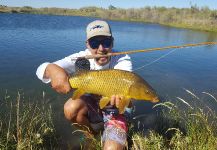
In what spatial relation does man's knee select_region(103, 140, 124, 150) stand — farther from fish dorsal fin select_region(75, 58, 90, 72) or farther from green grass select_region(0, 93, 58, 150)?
fish dorsal fin select_region(75, 58, 90, 72)

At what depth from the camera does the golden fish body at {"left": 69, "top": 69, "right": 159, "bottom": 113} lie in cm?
321

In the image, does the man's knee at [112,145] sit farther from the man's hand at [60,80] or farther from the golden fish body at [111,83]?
the man's hand at [60,80]

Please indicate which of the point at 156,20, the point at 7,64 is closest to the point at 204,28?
the point at 156,20

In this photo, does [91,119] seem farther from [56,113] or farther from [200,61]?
[200,61]

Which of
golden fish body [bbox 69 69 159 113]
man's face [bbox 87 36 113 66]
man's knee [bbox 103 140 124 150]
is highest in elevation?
man's face [bbox 87 36 113 66]

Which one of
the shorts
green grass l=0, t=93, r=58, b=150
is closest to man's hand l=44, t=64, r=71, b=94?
green grass l=0, t=93, r=58, b=150

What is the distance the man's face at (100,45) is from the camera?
12.4 ft

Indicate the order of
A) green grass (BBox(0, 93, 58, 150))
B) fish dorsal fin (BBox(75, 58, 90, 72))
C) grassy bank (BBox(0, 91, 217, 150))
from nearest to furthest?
green grass (BBox(0, 93, 58, 150))
grassy bank (BBox(0, 91, 217, 150))
fish dorsal fin (BBox(75, 58, 90, 72))

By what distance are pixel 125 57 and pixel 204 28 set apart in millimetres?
32091

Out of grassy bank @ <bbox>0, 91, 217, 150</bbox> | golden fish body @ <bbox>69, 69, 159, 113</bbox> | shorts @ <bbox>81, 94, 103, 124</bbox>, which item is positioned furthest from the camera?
shorts @ <bbox>81, 94, 103, 124</bbox>

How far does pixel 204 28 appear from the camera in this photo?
34.1 meters

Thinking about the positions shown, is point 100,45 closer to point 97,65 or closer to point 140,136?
point 97,65

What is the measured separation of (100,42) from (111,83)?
777mm

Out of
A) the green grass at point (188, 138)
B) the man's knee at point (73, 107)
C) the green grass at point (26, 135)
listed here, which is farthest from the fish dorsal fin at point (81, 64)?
the green grass at point (188, 138)
